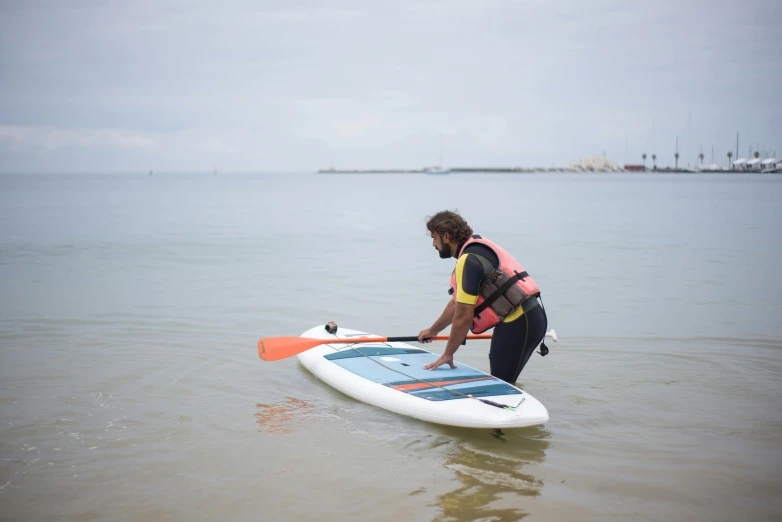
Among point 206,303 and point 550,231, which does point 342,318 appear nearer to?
point 206,303

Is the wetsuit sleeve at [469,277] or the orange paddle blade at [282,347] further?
the orange paddle blade at [282,347]

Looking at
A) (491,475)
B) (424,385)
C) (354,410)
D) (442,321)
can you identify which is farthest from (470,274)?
(354,410)

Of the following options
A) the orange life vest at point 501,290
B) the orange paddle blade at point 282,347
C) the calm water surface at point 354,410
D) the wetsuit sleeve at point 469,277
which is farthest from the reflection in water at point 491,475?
the orange paddle blade at point 282,347

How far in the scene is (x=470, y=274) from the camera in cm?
434

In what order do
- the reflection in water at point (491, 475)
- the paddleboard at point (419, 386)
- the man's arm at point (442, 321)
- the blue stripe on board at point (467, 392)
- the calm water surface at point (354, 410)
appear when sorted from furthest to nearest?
the man's arm at point (442, 321), the blue stripe on board at point (467, 392), the paddleboard at point (419, 386), the calm water surface at point (354, 410), the reflection in water at point (491, 475)

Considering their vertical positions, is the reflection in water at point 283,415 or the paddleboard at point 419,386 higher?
the paddleboard at point 419,386

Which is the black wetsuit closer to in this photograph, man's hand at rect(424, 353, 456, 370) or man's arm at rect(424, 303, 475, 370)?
man's arm at rect(424, 303, 475, 370)

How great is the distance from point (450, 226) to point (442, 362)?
1127 mm

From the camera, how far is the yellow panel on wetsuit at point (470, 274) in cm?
434

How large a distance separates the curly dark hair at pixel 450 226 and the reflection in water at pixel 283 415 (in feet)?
5.67

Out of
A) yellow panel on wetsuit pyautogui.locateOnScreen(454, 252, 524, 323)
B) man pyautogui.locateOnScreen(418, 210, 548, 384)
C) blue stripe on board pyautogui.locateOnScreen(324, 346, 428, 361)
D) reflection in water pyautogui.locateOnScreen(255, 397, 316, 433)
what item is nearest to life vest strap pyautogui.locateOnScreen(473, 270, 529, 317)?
man pyautogui.locateOnScreen(418, 210, 548, 384)

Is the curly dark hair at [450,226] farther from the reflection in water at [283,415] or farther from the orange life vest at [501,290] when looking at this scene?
the reflection in water at [283,415]

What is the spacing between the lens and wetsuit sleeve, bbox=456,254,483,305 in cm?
434

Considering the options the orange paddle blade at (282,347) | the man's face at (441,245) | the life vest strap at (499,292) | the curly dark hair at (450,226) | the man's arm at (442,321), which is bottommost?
the orange paddle blade at (282,347)
